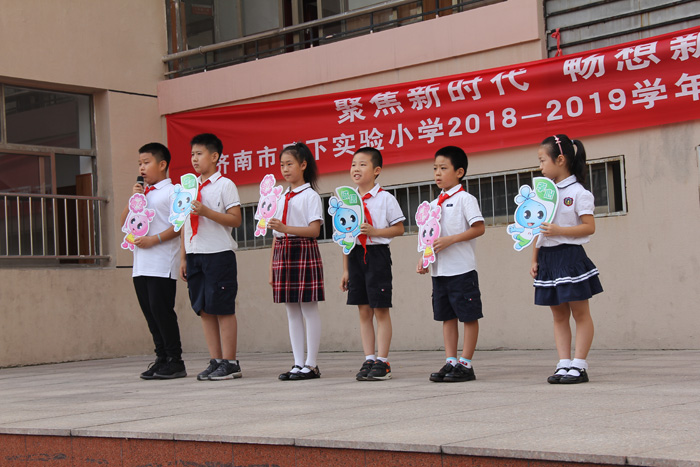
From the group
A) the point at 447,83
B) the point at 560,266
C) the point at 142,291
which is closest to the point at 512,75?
the point at 447,83

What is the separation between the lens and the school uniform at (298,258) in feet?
18.9

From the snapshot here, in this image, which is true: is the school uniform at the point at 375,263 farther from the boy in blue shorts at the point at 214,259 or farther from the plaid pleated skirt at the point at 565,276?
the plaid pleated skirt at the point at 565,276

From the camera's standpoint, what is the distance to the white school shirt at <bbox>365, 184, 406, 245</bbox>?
5.65m

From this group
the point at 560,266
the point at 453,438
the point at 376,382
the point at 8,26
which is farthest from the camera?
the point at 8,26

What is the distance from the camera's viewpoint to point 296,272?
578cm

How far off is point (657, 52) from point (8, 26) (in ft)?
20.3

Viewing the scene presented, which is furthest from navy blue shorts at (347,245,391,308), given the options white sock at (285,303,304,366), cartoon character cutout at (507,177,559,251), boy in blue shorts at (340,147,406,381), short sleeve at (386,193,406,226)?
cartoon character cutout at (507,177,559,251)

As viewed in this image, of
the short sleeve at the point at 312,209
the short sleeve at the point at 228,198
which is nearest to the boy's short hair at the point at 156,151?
the short sleeve at the point at 228,198

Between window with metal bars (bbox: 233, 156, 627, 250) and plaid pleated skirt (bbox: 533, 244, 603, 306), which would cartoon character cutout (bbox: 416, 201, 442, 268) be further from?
window with metal bars (bbox: 233, 156, 627, 250)

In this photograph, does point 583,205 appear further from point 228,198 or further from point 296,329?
point 228,198

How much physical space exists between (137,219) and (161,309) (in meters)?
0.66

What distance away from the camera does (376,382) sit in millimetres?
5379

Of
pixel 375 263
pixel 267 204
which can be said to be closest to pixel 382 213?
pixel 375 263

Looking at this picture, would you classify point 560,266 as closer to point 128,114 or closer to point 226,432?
point 226,432
